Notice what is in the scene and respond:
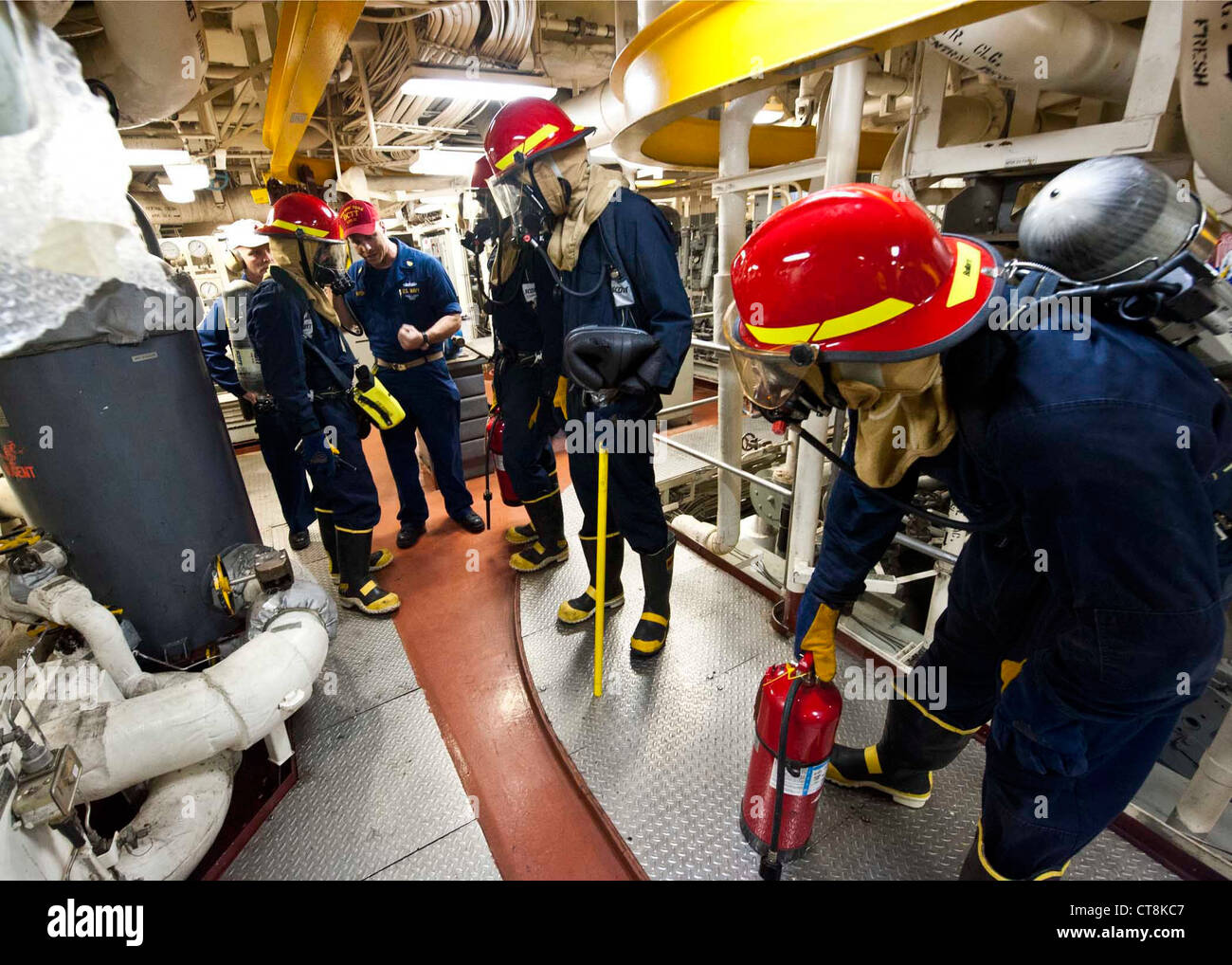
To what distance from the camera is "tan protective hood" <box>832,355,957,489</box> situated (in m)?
0.98

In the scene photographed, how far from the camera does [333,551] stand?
3129 millimetres

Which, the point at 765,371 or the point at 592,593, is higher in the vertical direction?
the point at 765,371

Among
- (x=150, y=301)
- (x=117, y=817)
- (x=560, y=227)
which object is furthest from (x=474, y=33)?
(x=117, y=817)

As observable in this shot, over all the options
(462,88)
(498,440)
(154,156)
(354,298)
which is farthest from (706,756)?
(154,156)

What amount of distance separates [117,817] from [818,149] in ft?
11.1

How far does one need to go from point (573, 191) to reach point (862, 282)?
1.46m

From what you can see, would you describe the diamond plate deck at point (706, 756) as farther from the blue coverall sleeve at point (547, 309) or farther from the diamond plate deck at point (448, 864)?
the blue coverall sleeve at point (547, 309)

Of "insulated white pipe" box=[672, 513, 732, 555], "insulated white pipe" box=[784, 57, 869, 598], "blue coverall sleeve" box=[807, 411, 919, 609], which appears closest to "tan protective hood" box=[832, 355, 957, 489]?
"blue coverall sleeve" box=[807, 411, 919, 609]

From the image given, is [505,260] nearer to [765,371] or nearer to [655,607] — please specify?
[655,607]

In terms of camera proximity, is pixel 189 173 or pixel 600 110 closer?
pixel 600 110

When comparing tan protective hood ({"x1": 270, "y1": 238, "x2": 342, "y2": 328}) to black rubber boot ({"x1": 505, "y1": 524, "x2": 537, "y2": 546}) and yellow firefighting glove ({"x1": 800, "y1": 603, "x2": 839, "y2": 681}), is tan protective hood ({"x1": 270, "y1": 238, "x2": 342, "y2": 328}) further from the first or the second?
yellow firefighting glove ({"x1": 800, "y1": 603, "x2": 839, "y2": 681})

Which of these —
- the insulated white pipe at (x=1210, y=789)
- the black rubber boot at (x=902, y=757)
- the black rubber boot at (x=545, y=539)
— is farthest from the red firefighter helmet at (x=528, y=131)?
the insulated white pipe at (x=1210, y=789)

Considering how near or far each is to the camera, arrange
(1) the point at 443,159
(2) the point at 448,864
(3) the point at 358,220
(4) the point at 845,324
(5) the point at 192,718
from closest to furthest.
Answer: (4) the point at 845,324
(5) the point at 192,718
(2) the point at 448,864
(3) the point at 358,220
(1) the point at 443,159
